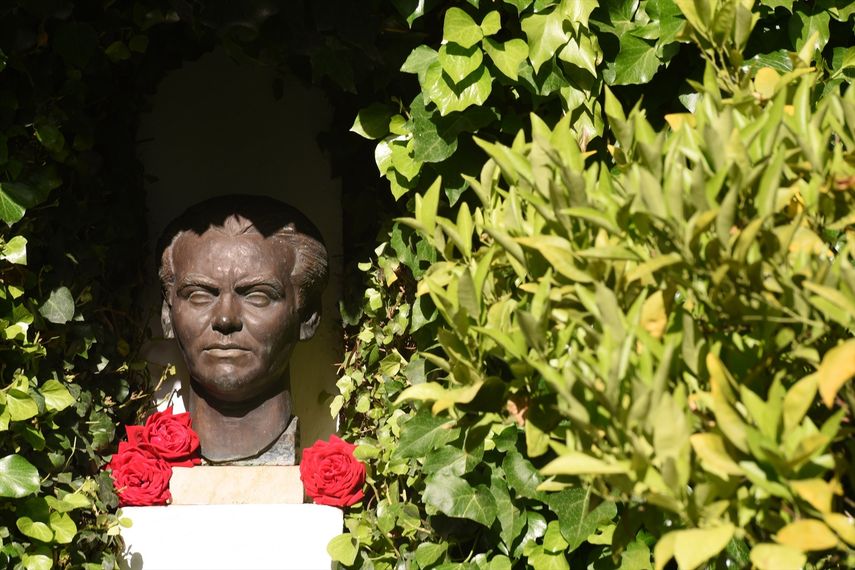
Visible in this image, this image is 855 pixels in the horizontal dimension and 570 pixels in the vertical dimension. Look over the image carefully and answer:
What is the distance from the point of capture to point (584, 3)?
1829 millimetres

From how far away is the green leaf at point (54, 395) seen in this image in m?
2.22

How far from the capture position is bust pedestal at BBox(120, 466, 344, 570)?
2.32m

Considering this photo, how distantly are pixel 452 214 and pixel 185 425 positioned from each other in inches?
36.5

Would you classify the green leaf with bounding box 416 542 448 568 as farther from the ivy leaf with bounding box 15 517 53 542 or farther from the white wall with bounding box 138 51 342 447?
the white wall with bounding box 138 51 342 447

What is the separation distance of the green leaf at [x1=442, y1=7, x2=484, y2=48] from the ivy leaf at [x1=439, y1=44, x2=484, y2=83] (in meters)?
0.02

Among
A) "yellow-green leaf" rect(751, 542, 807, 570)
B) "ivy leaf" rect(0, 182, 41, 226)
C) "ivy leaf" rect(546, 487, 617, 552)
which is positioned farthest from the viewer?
"ivy leaf" rect(0, 182, 41, 226)

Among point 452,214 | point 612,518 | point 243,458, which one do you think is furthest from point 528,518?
point 243,458

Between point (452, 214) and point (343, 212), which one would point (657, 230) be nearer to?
point (452, 214)

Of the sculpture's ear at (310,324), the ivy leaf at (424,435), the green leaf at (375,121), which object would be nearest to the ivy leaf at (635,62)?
the green leaf at (375,121)

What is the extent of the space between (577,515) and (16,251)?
1.21 m

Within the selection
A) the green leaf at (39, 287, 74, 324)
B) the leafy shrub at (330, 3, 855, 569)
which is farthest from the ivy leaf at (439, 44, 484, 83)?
the green leaf at (39, 287, 74, 324)

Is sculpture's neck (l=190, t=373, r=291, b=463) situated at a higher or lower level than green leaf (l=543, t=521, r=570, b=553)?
lower

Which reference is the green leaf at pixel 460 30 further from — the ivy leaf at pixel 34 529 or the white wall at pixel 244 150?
the ivy leaf at pixel 34 529

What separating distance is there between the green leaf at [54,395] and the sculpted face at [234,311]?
12.6 inches
